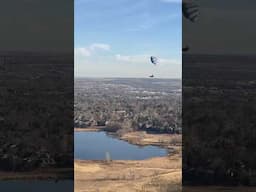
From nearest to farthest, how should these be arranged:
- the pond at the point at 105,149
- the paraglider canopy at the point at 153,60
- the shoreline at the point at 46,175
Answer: the shoreline at the point at 46,175 < the pond at the point at 105,149 < the paraglider canopy at the point at 153,60

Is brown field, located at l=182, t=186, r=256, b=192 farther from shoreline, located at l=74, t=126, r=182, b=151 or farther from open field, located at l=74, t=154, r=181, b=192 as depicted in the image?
shoreline, located at l=74, t=126, r=182, b=151

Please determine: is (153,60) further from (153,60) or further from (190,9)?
(190,9)

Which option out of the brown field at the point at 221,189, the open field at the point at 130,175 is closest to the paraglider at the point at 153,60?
the open field at the point at 130,175

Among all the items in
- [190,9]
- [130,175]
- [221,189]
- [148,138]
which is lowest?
[221,189]

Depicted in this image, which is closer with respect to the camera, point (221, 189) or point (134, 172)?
point (221, 189)

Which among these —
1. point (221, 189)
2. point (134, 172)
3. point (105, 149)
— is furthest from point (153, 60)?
point (221, 189)

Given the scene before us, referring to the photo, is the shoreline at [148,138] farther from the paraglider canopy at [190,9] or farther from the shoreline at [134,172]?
the paraglider canopy at [190,9]

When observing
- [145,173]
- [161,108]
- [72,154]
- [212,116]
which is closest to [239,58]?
[212,116]

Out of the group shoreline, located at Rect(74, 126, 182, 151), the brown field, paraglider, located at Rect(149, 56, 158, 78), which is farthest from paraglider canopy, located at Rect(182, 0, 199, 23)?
the brown field

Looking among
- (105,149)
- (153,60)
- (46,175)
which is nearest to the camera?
(46,175)

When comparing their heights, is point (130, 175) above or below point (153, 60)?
below
